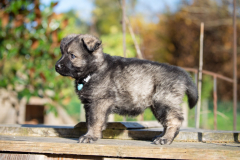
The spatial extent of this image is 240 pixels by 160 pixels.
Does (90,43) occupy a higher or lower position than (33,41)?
lower

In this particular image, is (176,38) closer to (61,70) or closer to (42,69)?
(42,69)

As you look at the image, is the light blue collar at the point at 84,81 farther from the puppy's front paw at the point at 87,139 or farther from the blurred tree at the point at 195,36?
the blurred tree at the point at 195,36

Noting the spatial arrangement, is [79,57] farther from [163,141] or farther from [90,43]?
[163,141]

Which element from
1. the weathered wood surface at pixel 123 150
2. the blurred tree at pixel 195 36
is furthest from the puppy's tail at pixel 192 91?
the blurred tree at pixel 195 36

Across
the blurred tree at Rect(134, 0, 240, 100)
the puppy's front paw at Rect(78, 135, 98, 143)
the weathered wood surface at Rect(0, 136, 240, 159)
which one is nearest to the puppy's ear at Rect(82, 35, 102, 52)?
the puppy's front paw at Rect(78, 135, 98, 143)

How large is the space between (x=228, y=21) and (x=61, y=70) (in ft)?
49.0

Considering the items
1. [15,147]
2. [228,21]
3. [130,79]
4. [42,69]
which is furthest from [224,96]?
[15,147]

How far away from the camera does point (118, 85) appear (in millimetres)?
3447

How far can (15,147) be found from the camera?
2.70m

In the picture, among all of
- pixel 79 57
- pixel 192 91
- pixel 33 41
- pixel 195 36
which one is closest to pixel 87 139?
pixel 79 57

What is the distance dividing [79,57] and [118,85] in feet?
1.92

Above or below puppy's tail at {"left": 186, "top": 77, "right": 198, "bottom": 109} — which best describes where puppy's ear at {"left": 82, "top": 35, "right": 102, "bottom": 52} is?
above

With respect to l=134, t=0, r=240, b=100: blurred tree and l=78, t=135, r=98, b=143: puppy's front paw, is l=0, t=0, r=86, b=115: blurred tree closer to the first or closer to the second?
l=78, t=135, r=98, b=143: puppy's front paw

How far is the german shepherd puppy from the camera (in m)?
3.26
